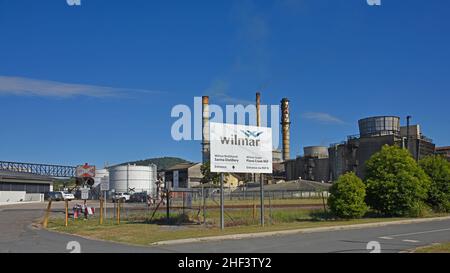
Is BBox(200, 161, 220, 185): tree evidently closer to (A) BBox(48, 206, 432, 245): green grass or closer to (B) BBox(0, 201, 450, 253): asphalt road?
(A) BBox(48, 206, 432, 245): green grass

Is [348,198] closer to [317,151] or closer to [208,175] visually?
[208,175]

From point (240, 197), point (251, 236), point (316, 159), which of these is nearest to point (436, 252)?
point (251, 236)

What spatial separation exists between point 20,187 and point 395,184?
3084 inches

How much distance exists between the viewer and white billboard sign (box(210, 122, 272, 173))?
24.2 m

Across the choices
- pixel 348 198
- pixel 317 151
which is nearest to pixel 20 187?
pixel 317 151

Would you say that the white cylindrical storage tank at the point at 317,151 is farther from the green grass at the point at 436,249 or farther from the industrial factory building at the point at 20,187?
the green grass at the point at 436,249

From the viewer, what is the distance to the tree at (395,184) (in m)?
31.4

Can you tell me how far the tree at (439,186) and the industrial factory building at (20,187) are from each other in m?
67.0

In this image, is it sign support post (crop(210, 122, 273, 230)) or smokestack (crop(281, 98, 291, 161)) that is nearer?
sign support post (crop(210, 122, 273, 230))

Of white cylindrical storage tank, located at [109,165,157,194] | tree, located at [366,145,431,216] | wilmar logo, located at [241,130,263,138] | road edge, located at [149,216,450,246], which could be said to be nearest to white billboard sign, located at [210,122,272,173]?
wilmar logo, located at [241,130,263,138]

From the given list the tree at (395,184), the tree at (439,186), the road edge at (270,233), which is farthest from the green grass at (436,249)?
the tree at (439,186)

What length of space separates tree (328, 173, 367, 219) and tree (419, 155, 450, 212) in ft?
27.2

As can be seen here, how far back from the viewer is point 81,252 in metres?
14.0
